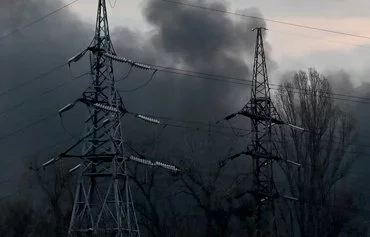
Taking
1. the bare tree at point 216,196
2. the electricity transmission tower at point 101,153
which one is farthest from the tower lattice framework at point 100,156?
the bare tree at point 216,196

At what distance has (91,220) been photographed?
3531 cm

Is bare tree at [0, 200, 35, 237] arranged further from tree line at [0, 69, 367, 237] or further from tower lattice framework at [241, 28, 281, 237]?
tower lattice framework at [241, 28, 281, 237]

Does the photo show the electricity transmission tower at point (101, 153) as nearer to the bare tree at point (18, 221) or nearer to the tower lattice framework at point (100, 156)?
the tower lattice framework at point (100, 156)

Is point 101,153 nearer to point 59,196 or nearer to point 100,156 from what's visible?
point 100,156

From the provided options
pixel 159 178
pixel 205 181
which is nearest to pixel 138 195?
pixel 159 178

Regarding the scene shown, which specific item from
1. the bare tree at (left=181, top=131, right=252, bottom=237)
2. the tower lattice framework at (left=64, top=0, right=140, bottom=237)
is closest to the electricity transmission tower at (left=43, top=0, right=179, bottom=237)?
the tower lattice framework at (left=64, top=0, right=140, bottom=237)

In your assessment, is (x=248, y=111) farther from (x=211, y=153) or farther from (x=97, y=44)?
(x=211, y=153)

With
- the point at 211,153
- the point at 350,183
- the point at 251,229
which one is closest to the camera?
the point at 251,229

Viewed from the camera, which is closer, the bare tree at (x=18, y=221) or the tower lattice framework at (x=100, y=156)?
the tower lattice framework at (x=100, y=156)

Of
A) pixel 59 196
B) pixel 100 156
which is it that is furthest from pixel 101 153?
pixel 59 196

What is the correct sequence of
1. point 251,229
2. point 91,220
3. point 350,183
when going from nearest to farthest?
1. point 91,220
2. point 251,229
3. point 350,183

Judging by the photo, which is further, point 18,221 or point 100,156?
point 18,221

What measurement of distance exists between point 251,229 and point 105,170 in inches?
392

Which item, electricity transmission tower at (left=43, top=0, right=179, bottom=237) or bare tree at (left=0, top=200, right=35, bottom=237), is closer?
electricity transmission tower at (left=43, top=0, right=179, bottom=237)
